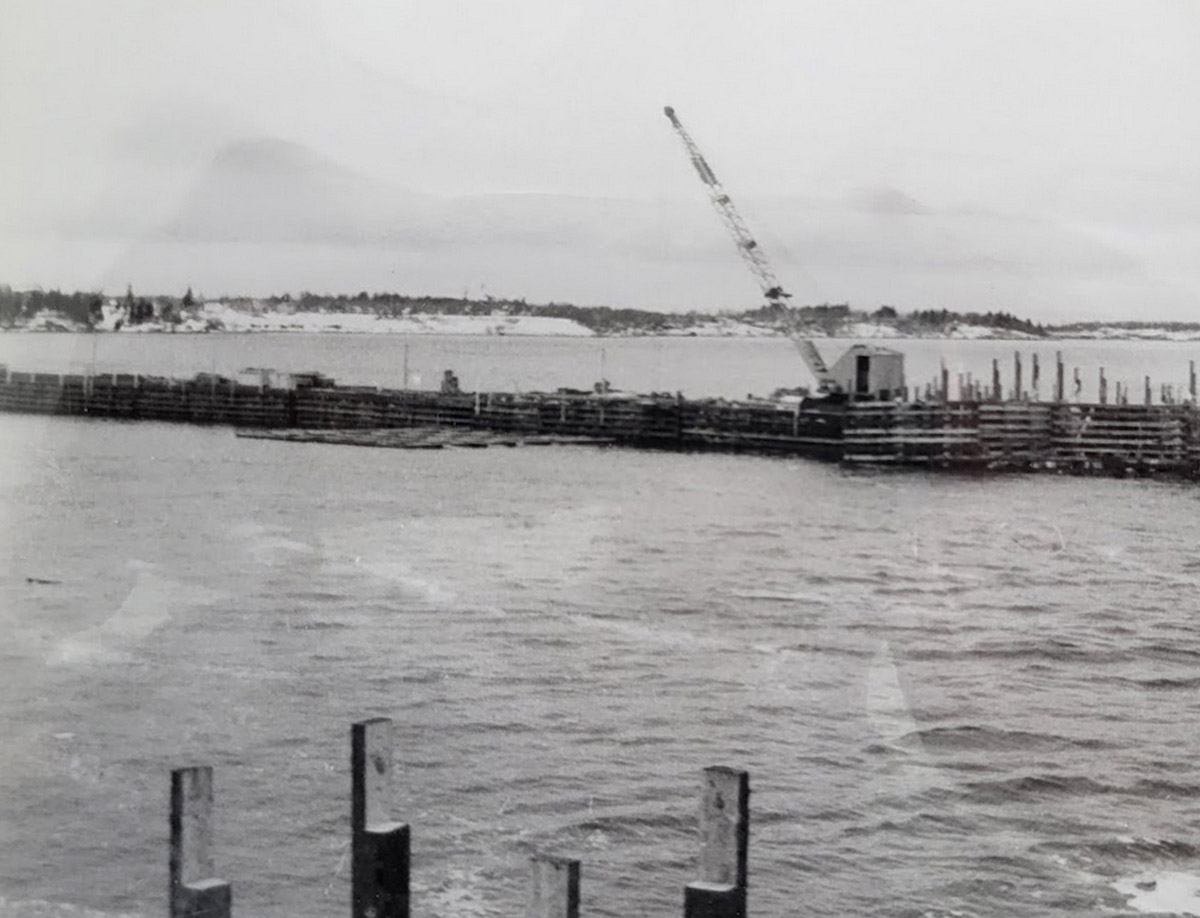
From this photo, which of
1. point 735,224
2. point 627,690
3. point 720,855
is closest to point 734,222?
point 735,224

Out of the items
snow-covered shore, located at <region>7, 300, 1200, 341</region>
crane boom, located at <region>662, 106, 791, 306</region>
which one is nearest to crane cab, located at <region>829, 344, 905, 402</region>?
snow-covered shore, located at <region>7, 300, 1200, 341</region>

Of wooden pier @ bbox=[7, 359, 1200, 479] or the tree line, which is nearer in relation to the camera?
the tree line

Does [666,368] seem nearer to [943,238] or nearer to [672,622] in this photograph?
[672,622]

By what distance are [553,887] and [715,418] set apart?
16.5ft

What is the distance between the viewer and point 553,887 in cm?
420

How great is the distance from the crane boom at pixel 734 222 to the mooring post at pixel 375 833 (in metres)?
2.17

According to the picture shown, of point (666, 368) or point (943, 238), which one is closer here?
point (943, 238)

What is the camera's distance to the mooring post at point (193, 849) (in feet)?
14.2

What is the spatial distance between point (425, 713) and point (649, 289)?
5.83 ft

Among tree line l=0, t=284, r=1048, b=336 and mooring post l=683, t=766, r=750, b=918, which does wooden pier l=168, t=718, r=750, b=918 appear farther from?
tree line l=0, t=284, r=1048, b=336

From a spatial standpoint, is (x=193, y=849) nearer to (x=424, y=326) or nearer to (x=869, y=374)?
(x=424, y=326)

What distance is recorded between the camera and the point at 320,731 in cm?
629

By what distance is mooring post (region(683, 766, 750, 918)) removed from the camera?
4.11 metres

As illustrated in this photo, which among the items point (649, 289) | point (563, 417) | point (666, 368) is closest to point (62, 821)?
point (649, 289)
